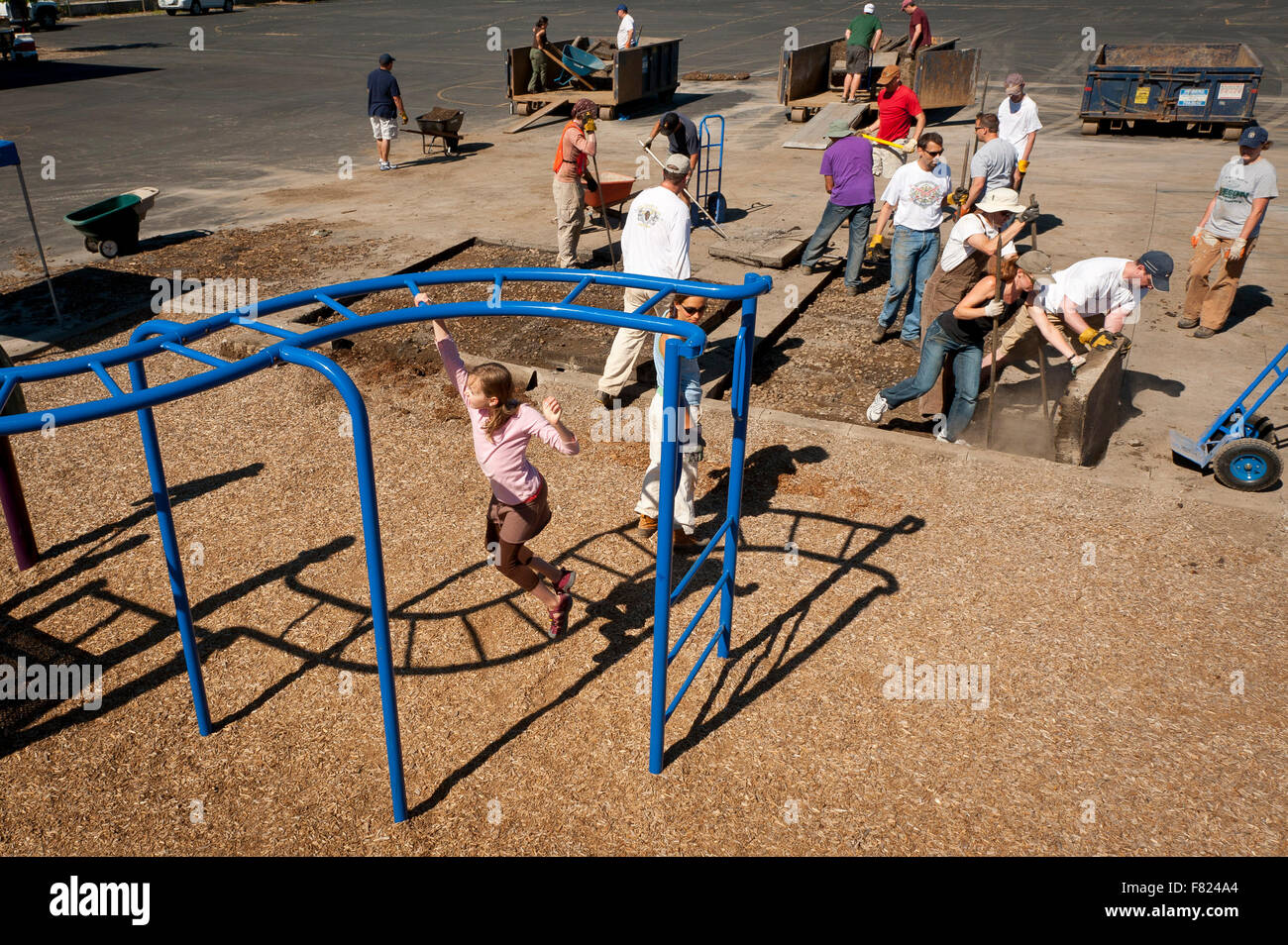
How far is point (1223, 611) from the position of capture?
19.0 feet

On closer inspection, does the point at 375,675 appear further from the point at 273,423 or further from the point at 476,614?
the point at 273,423

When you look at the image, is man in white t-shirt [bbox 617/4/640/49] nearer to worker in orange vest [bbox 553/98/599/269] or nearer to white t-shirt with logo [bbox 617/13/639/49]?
white t-shirt with logo [bbox 617/13/639/49]

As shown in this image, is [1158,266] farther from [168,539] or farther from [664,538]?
[168,539]

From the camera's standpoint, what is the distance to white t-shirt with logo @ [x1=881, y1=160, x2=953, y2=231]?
9117 mm

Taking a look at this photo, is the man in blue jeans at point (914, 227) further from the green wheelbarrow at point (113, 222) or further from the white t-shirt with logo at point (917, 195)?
the green wheelbarrow at point (113, 222)

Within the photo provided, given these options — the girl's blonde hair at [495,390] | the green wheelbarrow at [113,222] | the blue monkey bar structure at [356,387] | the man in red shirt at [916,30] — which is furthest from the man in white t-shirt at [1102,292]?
the man in red shirt at [916,30]

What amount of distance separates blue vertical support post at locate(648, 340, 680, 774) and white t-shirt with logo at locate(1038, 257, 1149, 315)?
4.91 m

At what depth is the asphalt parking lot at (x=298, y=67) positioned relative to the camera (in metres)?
17.4

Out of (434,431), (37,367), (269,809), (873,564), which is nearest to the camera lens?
(37,367)

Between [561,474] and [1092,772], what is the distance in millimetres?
4280

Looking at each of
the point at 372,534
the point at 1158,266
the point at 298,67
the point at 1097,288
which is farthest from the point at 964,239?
the point at 298,67

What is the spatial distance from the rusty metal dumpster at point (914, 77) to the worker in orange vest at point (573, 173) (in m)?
11.5
